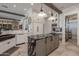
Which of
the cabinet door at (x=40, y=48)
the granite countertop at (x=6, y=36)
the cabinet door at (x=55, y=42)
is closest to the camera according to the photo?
the granite countertop at (x=6, y=36)

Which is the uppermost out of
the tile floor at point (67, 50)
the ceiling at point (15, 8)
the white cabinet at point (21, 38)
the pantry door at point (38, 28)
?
the ceiling at point (15, 8)

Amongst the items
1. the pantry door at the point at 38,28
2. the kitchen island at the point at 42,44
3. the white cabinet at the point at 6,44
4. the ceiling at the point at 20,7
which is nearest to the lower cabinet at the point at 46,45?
the kitchen island at the point at 42,44

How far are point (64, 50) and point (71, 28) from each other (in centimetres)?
43

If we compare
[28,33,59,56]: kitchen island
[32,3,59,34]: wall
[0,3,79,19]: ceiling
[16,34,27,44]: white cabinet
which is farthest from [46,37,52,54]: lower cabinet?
[0,3,79,19]: ceiling

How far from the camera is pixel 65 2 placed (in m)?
1.45

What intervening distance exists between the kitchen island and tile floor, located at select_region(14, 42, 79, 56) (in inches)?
2.8

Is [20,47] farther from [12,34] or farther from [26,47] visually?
[12,34]

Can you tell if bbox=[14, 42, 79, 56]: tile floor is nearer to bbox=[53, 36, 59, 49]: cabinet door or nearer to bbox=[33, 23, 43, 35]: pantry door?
bbox=[53, 36, 59, 49]: cabinet door

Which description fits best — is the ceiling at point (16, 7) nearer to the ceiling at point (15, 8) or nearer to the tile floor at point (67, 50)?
the ceiling at point (15, 8)

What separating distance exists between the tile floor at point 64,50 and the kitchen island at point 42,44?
70mm

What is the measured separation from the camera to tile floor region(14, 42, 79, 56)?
4.57 ft

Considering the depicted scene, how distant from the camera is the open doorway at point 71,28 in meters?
1.46

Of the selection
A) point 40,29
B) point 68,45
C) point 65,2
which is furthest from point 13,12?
point 68,45

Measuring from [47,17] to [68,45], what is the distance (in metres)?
0.65
